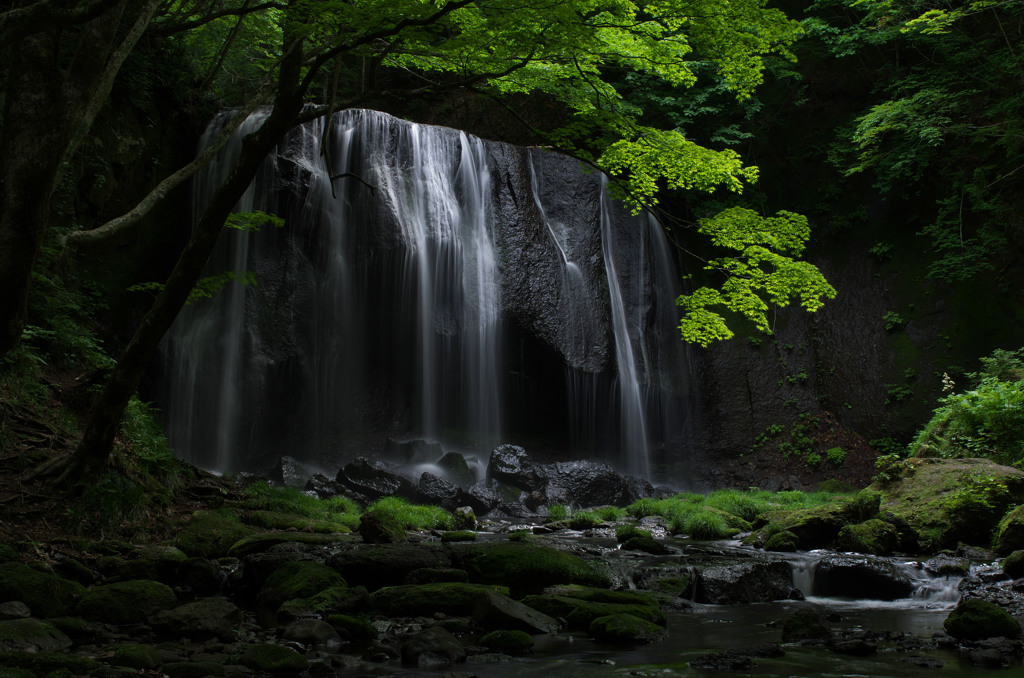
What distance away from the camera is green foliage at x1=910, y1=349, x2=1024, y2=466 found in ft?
34.2

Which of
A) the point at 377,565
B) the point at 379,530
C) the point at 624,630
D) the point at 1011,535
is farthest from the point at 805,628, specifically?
the point at 379,530

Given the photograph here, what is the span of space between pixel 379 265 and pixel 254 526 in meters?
8.26

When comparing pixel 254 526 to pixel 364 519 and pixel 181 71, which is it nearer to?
pixel 364 519

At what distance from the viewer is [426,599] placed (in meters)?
5.64

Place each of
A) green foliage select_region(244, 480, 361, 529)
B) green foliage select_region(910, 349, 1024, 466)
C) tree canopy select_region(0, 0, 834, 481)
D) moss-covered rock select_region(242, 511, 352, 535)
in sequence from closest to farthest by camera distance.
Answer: tree canopy select_region(0, 0, 834, 481)
moss-covered rock select_region(242, 511, 352, 535)
green foliage select_region(244, 480, 361, 529)
green foliage select_region(910, 349, 1024, 466)

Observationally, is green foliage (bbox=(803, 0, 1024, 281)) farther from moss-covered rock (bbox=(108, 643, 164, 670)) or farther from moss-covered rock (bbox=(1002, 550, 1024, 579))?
moss-covered rock (bbox=(108, 643, 164, 670))

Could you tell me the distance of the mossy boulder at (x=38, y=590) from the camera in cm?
489

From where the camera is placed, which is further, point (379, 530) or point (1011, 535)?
point (379, 530)

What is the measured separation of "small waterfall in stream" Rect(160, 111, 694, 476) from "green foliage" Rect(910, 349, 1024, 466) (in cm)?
659

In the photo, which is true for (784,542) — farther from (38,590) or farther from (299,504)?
(38,590)

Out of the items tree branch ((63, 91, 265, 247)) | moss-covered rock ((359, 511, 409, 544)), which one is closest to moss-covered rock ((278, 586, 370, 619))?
moss-covered rock ((359, 511, 409, 544))

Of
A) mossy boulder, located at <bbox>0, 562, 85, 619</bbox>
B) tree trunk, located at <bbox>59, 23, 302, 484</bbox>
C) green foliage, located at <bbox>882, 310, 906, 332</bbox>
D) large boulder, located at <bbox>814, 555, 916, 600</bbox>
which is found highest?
green foliage, located at <bbox>882, 310, 906, 332</bbox>

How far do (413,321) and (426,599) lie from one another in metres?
10.6

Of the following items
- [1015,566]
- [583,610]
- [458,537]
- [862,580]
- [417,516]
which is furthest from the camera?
[417,516]
